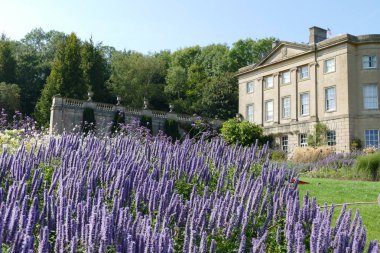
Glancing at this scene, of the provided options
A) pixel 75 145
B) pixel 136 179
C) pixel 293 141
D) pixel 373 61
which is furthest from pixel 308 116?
pixel 136 179

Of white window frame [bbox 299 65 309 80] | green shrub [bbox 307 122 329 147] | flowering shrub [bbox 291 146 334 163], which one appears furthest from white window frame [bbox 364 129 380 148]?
white window frame [bbox 299 65 309 80]

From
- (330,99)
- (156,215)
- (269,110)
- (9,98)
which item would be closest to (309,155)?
(330,99)

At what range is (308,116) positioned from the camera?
105 feet

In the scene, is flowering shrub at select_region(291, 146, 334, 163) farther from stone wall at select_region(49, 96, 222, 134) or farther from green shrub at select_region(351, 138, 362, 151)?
stone wall at select_region(49, 96, 222, 134)

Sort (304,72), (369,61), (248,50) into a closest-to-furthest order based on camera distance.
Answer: (369,61) < (304,72) < (248,50)

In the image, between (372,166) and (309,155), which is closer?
(372,166)

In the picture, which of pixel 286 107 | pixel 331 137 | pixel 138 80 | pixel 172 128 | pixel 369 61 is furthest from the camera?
pixel 138 80

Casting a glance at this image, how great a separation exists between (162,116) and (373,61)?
655 inches

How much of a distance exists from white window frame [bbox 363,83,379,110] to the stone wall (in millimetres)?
11414

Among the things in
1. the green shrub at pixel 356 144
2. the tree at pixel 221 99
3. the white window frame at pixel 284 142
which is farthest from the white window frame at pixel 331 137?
the tree at pixel 221 99

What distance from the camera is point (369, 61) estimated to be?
29531 millimetres

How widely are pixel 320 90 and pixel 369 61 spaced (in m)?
3.79

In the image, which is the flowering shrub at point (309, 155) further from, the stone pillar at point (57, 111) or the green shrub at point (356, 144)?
the stone pillar at point (57, 111)

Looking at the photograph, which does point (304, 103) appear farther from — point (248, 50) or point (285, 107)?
point (248, 50)
